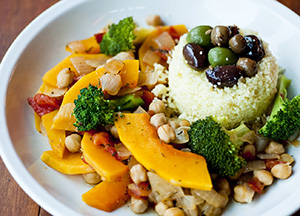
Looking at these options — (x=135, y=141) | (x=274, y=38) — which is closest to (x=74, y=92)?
(x=135, y=141)

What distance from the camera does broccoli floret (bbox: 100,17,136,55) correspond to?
4.24 meters

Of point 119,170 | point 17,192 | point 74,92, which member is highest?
point 74,92

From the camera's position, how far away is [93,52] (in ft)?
14.6

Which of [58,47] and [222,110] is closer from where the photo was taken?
[222,110]

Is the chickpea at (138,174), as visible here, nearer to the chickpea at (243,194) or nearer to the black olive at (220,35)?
the chickpea at (243,194)

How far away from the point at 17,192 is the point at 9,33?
97.4 inches

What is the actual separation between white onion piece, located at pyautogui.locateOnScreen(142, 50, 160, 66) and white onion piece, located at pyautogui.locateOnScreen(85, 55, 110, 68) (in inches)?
18.1

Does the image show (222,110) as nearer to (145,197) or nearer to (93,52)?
(145,197)

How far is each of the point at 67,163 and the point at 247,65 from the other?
189cm

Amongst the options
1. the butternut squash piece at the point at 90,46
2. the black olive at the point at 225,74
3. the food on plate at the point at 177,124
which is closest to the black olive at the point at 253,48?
the food on plate at the point at 177,124

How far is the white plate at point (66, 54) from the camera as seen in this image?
3025 mm

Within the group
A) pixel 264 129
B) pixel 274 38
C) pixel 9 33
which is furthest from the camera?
pixel 9 33

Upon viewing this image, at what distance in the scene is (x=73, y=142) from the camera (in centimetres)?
337

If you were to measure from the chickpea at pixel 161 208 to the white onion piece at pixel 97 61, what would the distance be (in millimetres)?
1762
